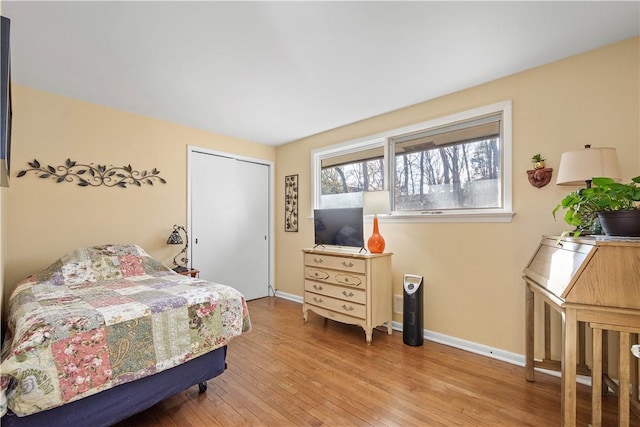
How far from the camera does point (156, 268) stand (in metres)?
2.93

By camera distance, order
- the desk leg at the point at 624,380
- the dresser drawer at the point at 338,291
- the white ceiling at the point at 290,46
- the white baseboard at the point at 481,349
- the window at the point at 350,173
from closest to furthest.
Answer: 1. the desk leg at the point at 624,380
2. the white ceiling at the point at 290,46
3. the white baseboard at the point at 481,349
4. the dresser drawer at the point at 338,291
5. the window at the point at 350,173

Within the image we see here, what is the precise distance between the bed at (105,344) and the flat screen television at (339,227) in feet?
4.78

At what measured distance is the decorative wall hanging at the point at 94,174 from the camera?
9.06 feet

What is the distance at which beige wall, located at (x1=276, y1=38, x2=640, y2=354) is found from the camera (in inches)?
80.7

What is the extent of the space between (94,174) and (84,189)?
18cm

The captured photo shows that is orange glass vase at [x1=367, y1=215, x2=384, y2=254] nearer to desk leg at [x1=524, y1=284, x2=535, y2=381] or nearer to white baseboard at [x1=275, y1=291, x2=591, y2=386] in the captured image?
white baseboard at [x1=275, y1=291, x2=591, y2=386]

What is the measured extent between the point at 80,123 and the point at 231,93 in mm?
1608

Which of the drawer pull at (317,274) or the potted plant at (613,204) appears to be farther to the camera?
the drawer pull at (317,274)

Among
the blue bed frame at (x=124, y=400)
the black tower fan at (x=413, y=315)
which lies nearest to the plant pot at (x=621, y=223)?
the black tower fan at (x=413, y=315)

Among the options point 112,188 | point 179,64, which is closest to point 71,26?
point 179,64

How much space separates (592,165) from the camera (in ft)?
5.87

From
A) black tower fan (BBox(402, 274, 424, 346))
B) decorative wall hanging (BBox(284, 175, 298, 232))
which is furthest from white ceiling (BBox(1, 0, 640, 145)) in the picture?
black tower fan (BBox(402, 274, 424, 346))

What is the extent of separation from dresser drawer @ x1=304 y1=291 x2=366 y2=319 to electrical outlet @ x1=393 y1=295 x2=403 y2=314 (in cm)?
51

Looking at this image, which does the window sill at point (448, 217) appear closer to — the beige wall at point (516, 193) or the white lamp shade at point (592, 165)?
the beige wall at point (516, 193)
